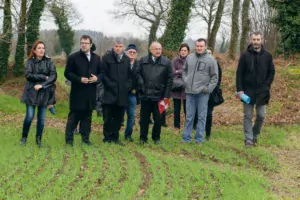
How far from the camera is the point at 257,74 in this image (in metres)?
8.77

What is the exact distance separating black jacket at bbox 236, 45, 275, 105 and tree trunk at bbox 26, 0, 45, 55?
2063 cm

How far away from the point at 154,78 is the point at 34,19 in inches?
819

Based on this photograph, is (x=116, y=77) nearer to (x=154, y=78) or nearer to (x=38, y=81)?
(x=154, y=78)

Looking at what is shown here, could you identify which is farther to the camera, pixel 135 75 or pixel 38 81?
pixel 135 75

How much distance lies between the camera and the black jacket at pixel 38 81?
814 centimetres

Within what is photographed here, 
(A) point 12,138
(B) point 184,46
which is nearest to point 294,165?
(B) point 184,46

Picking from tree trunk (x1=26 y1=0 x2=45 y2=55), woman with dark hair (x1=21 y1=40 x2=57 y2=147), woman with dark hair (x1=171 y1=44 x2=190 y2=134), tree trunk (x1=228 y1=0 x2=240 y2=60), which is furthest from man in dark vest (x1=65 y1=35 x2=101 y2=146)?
tree trunk (x1=26 y1=0 x2=45 y2=55)

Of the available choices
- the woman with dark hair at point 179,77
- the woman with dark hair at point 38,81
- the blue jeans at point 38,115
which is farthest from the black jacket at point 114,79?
the woman with dark hair at point 179,77

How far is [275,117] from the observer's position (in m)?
13.2

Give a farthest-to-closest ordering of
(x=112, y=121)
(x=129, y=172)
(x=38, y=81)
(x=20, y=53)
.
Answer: (x=20, y=53) → (x=112, y=121) → (x=38, y=81) → (x=129, y=172)

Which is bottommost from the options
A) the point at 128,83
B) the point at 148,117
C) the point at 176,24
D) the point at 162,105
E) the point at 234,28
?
the point at 148,117

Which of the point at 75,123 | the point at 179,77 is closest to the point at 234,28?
the point at 179,77

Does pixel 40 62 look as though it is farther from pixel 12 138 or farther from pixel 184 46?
pixel 184 46

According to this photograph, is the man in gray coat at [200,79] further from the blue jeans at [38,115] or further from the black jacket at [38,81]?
the blue jeans at [38,115]
